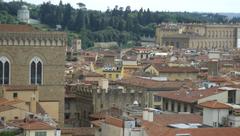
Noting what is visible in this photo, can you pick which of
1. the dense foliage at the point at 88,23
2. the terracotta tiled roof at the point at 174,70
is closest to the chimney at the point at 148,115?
the terracotta tiled roof at the point at 174,70

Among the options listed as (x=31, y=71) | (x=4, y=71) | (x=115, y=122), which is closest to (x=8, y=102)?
(x=4, y=71)

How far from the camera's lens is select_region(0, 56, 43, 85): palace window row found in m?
44.6

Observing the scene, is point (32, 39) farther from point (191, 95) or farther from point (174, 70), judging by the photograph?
point (174, 70)

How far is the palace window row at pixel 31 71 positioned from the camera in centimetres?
4462

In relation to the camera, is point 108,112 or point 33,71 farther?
point 33,71

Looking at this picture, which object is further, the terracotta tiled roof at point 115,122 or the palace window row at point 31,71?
the palace window row at point 31,71

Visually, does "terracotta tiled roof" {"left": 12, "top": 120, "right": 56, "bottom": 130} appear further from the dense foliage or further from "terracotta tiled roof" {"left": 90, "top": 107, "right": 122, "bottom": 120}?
the dense foliage

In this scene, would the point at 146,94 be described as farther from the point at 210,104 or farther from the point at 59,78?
the point at 210,104

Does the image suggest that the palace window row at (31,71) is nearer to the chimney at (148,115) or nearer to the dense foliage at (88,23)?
the chimney at (148,115)

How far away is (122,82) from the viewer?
188ft

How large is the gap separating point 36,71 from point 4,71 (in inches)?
72.4

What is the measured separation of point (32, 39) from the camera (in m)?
45.0

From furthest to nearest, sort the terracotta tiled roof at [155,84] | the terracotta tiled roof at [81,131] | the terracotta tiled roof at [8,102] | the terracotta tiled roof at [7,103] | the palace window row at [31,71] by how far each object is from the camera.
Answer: the terracotta tiled roof at [155,84] → the palace window row at [31,71] → the terracotta tiled roof at [8,102] → the terracotta tiled roof at [7,103] → the terracotta tiled roof at [81,131]

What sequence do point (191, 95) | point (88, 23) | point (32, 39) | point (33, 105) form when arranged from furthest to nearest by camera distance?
point (88, 23), point (32, 39), point (191, 95), point (33, 105)
